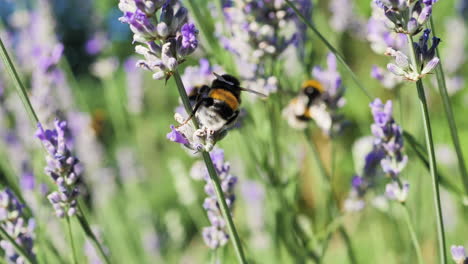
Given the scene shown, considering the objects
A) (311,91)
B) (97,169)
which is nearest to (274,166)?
(311,91)

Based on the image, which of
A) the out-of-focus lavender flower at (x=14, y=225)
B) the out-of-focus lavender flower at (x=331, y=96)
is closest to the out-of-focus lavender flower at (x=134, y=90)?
the out-of-focus lavender flower at (x=331, y=96)

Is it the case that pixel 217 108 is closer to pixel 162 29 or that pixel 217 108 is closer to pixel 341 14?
pixel 162 29

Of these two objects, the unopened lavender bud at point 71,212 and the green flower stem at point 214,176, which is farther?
the unopened lavender bud at point 71,212

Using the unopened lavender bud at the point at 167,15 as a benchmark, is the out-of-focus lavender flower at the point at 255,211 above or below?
below

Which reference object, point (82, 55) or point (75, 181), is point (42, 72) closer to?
point (75, 181)

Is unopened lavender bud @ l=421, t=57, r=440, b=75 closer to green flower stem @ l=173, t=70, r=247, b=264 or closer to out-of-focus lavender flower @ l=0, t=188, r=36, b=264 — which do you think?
green flower stem @ l=173, t=70, r=247, b=264

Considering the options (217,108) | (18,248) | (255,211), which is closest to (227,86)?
(217,108)

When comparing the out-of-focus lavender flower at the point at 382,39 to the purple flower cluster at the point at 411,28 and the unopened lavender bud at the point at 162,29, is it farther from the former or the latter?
the unopened lavender bud at the point at 162,29

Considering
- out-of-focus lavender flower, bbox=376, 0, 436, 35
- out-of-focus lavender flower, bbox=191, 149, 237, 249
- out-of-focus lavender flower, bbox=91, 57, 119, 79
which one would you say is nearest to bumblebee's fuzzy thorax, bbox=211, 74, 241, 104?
out-of-focus lavender flower, bbox=191, 149, 237, 249
